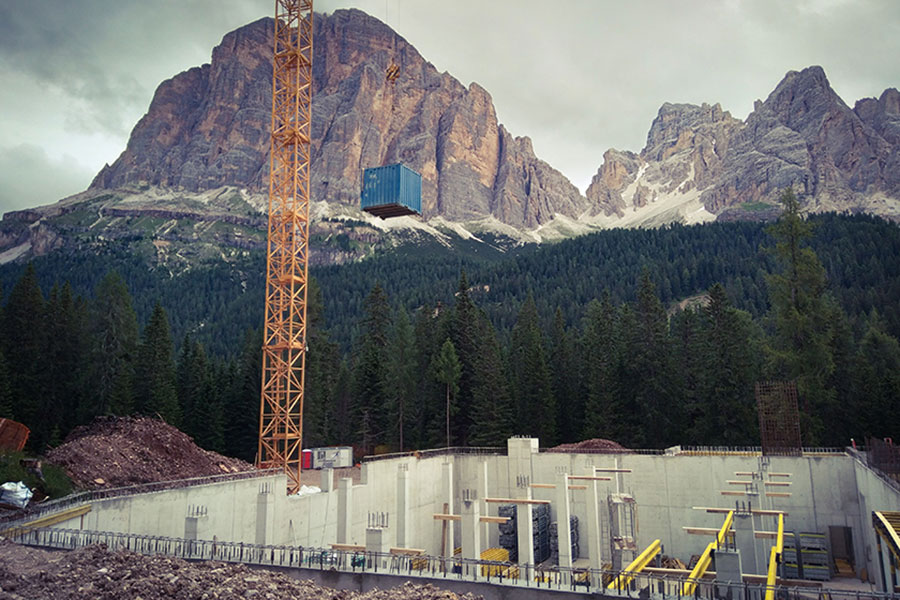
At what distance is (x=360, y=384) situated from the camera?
54.5 m

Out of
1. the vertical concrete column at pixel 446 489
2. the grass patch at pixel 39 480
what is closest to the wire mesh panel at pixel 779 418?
the vertical concrete column at pixel 446 489

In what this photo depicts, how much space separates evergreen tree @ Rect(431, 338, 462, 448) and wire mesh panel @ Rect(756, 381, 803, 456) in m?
20.4

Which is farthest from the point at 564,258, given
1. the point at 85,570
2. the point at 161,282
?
the point at 85,570

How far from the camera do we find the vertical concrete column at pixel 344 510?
27.5 meters

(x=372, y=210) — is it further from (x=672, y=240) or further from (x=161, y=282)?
(x=161, y=282)

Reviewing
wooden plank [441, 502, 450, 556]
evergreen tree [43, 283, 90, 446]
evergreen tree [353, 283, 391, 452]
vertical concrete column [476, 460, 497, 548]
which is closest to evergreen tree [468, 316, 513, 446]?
evergreen tree [353, 283, 391, 452]

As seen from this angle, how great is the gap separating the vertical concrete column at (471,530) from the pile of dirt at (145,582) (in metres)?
12.3

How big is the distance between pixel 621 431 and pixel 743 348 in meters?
9.71

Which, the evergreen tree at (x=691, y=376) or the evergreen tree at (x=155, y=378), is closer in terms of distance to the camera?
the evergreen tree at (x=691, y=376)

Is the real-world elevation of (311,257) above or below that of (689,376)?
above

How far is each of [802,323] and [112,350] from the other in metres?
44.1

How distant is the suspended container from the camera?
150 feet

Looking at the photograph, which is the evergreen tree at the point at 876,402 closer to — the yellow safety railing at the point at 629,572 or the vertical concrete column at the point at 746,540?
the yellow safety railing at the point at 629,572

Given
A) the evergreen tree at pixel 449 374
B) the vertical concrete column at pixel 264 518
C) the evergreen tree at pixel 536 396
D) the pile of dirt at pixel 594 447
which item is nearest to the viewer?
the vertical concrete column at pixel 264 518
